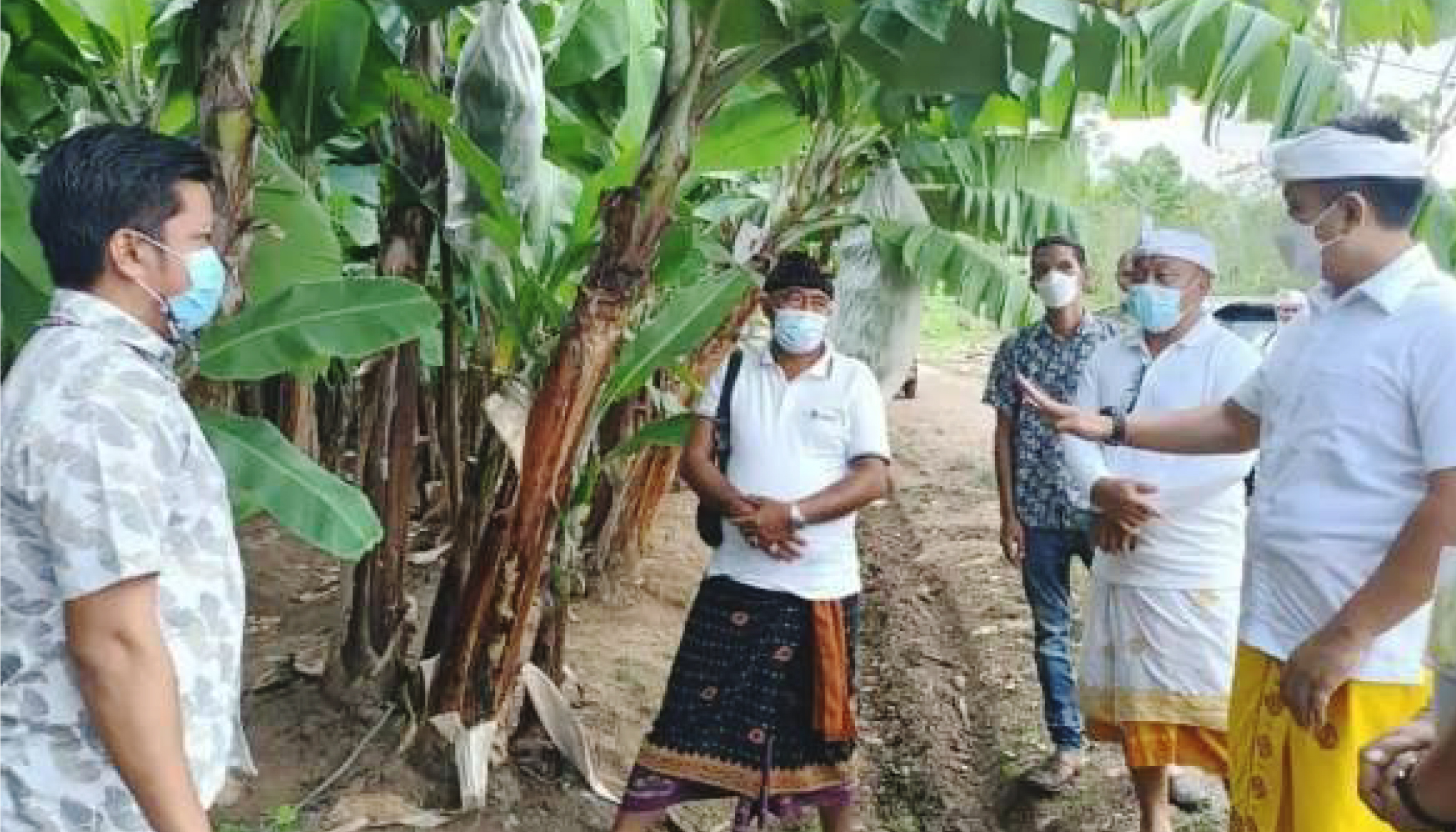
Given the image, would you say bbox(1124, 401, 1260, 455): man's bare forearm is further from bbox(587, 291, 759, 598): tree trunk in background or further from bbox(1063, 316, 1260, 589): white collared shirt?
bbox(587, 291, 759, 598): tree trunk in background

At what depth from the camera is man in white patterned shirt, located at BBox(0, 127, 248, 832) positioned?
139cm

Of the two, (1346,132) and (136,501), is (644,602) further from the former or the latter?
(136,501)

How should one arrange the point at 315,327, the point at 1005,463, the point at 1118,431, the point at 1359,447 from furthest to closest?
the point at 1005,463 < the point at 1118,431 < the point at 315,327 < the point at 1359,447

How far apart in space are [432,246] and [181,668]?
92.7 inches

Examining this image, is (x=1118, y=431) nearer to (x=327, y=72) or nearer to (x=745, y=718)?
(x=745, y=718)

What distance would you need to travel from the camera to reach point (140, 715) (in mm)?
1406

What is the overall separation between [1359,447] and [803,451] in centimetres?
124

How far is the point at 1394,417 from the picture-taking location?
2.15 metres

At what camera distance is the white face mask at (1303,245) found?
227 cm

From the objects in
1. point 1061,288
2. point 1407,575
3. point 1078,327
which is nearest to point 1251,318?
point 1078,327

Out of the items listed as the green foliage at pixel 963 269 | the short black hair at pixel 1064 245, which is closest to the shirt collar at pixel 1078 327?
the short black hair at pixel 1064 245

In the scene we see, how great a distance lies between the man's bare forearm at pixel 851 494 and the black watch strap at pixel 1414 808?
167cm

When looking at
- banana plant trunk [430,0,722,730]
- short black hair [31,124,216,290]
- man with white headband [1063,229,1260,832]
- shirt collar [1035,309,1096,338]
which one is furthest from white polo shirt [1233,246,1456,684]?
short black hair [31,124,216,290]

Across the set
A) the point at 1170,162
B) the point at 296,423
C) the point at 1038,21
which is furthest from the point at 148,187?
the point at 1170,162
